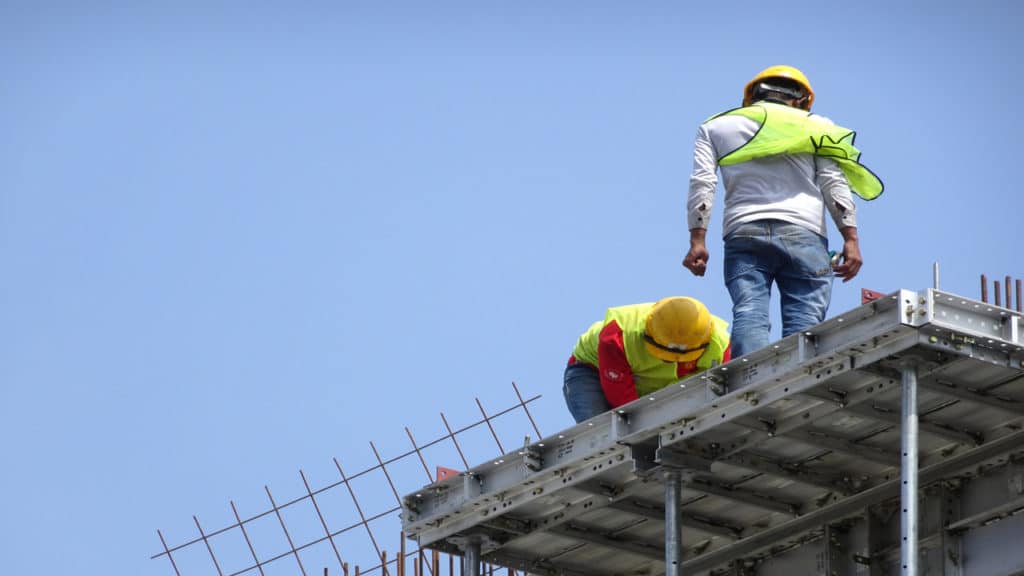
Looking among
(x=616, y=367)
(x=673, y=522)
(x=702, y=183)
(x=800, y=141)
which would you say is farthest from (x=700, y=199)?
(x=673, y=522)

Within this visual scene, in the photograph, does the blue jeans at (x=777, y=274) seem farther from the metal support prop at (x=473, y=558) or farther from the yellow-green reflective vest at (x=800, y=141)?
the metal support prop at (x=473, y=558)

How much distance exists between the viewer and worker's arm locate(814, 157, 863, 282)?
1784cm

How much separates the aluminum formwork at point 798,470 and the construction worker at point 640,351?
0.87 meters

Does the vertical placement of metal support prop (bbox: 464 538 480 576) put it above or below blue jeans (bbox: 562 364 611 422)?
below

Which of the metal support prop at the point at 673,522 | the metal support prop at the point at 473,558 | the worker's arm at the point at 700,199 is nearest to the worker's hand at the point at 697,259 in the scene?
the worker's arm at the point at 700,199

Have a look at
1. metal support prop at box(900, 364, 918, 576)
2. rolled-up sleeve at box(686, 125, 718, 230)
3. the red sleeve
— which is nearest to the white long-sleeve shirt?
rolled-up sleeve at box(686, 125, 718, 230)

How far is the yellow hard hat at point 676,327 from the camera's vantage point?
59.3 ft

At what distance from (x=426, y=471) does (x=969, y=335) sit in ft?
30.2

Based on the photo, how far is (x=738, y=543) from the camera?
62.4ft

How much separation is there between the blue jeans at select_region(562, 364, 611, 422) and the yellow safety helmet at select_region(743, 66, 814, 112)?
2506 mm

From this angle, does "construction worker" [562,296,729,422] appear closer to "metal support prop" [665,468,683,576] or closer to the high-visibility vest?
the high-visibility vest

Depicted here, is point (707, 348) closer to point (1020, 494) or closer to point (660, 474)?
point (660, 474)

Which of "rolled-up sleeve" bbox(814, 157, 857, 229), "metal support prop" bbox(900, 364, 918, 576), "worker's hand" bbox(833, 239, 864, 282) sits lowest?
"metal support prop" bbox(900, 364, 918, 576)

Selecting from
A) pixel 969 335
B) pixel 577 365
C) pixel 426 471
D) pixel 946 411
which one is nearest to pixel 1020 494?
pixel 946 411
